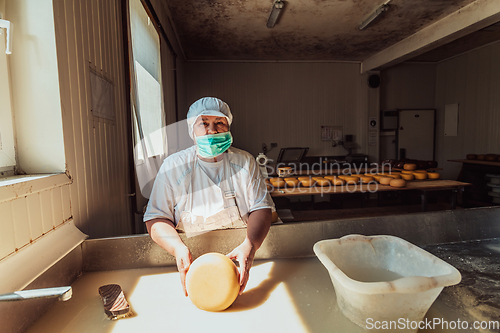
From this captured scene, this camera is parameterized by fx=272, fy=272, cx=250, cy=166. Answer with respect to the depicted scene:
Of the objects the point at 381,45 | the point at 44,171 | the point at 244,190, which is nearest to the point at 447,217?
the point at 244,190

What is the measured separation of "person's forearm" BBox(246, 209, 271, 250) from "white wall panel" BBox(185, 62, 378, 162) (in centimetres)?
519

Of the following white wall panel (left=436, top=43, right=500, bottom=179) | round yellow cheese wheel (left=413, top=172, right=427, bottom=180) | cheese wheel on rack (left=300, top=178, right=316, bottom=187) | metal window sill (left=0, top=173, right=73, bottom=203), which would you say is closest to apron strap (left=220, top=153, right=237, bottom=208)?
metal window sill (left=0, top=173, right=73, bottom=203)

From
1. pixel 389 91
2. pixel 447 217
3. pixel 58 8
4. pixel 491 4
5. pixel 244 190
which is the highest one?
pixel 491 4

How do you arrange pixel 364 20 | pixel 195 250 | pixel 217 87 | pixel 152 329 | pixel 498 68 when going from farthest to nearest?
1. pixel 217 87
2. pixel 498 68
3. pixel 364 20
4. pixel 195 250
5. pixel 152 329

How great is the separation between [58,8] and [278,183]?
2.70 meters

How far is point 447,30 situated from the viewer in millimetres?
4164

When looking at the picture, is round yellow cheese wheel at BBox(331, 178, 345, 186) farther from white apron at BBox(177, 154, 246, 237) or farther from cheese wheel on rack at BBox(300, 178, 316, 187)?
white apron at BBox(177, 154, 246, 237)

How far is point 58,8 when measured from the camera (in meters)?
1.07

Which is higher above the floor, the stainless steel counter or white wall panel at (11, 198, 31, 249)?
white wall panel at (11, 198, 31, 249)

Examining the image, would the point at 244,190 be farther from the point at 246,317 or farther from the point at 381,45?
the point at 381,45

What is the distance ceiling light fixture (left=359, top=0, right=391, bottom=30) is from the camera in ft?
12.5

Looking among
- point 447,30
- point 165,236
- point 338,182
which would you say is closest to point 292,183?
point 338,182

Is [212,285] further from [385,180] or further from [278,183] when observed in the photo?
[385,180]

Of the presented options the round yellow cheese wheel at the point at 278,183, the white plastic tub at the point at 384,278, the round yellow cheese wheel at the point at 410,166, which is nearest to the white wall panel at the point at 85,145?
the white plastic tub at the point at 384,278
